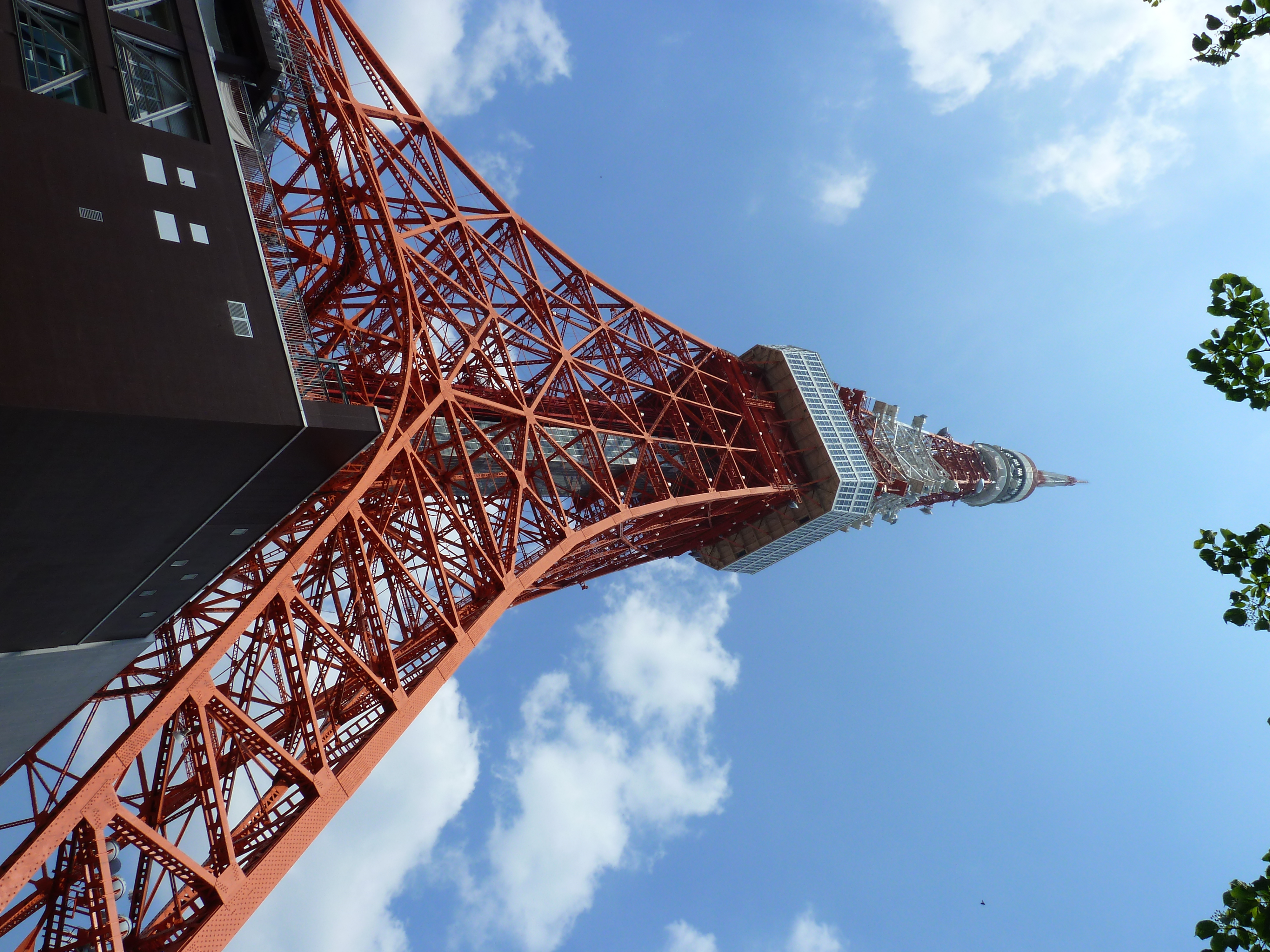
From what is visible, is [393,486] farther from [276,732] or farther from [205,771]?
[205,771]

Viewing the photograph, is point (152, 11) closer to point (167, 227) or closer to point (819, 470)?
point (167, 227)

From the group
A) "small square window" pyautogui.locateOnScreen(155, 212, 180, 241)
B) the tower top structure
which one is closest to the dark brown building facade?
"small square window" pyautogui.locateOnScreen(155, 212, 180, 241)

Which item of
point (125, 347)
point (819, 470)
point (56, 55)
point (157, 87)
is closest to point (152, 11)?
point (157, 87)

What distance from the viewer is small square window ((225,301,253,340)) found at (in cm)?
1353

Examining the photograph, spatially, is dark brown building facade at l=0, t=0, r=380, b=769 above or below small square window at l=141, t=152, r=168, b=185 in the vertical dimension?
below

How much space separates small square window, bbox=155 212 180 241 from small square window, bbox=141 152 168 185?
646 mm

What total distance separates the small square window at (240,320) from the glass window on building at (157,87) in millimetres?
3537

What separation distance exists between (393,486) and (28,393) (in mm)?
12439

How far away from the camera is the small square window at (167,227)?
13227 millimetres

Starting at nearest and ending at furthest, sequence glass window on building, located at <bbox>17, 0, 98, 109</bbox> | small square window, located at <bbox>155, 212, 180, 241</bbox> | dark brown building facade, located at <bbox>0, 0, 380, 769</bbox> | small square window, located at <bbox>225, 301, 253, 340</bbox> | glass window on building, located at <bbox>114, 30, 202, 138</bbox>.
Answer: dark brown building facade, located at <bbox>0, 0, 380, 769</bbox>, glass window on building, located at <bbox>17, 0, 98, 109</bbox>, small square window, located at <bbox>155, 212, 180, 241</bbox>, small square window, located at <bbox>225, 301, 253, 340</bbox>, glass window on building, located at <bbox>114, 30, 202, 138</bbox>

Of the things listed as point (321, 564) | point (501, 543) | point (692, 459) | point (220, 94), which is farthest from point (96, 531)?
point (692, 459)

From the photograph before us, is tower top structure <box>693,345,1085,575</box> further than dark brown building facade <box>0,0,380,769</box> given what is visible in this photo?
Yes

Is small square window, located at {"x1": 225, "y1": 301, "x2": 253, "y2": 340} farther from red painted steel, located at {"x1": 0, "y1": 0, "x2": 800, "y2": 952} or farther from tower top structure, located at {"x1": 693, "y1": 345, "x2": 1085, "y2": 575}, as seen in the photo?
tower top structure, located at {"x1": 693, "y1": 345, "x2": 1085, "y2": 575}

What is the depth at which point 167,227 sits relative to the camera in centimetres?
1337
